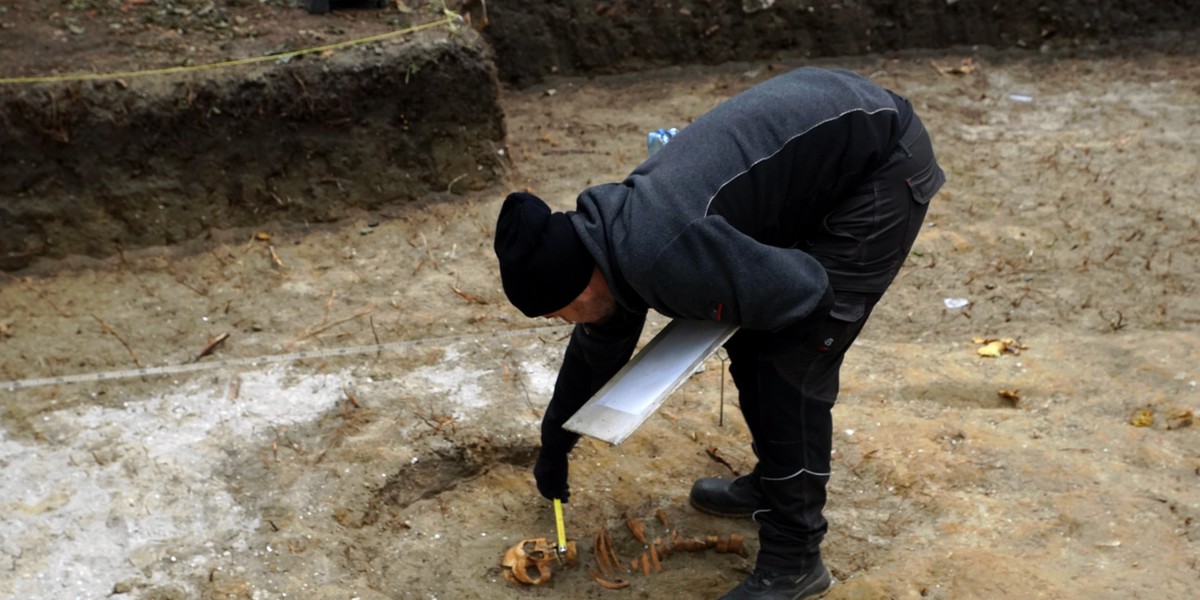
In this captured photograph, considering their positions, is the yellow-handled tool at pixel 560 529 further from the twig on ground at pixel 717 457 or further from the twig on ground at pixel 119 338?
the twig on ground at pixel 119 338

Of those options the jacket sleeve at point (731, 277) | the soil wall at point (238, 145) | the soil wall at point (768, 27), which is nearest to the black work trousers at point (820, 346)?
the jacket sleeve at point (731, 277)

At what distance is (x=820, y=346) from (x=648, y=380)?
445 mm

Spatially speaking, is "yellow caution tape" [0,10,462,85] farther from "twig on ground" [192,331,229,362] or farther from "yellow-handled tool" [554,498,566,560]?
"yellow-handled tool" [554,498,566,560]

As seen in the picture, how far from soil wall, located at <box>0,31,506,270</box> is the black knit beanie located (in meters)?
3.03

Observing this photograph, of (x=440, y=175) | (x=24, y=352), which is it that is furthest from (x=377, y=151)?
(x=24, y=352)

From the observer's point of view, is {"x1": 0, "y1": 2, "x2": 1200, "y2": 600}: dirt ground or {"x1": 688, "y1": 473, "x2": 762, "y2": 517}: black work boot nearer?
{"x1": 0, "y1": 2, "x2": 1200, "y2": 600}: dirt ground

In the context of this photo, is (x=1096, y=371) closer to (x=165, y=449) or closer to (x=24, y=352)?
(x=165, y=449)

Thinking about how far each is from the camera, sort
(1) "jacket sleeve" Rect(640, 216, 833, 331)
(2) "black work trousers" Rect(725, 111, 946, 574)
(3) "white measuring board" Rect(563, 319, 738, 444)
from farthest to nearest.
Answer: (2) "black work trousers" Rect(725, 111, 946, 574) → (3) "white measuring board" Rect(563, 319, 738, 444) → (1) "jacket sleeve" Rect(640, 216, 833, 331)

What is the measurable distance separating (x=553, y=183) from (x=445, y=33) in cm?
94

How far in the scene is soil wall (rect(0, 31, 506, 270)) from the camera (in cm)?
485

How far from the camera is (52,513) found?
3.43 meters

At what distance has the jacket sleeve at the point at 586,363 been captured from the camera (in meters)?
2.85

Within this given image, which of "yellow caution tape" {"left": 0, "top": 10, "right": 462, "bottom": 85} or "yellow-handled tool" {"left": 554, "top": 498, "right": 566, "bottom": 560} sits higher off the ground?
"yellow caution tape" {"left": 0, "top": 10, "right": 462, "bottom": 85}

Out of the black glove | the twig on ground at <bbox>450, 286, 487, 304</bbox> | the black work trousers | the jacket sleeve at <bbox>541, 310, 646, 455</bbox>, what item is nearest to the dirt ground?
the twig on ground at <bbox>450, 286, 487, 304</bbox>
